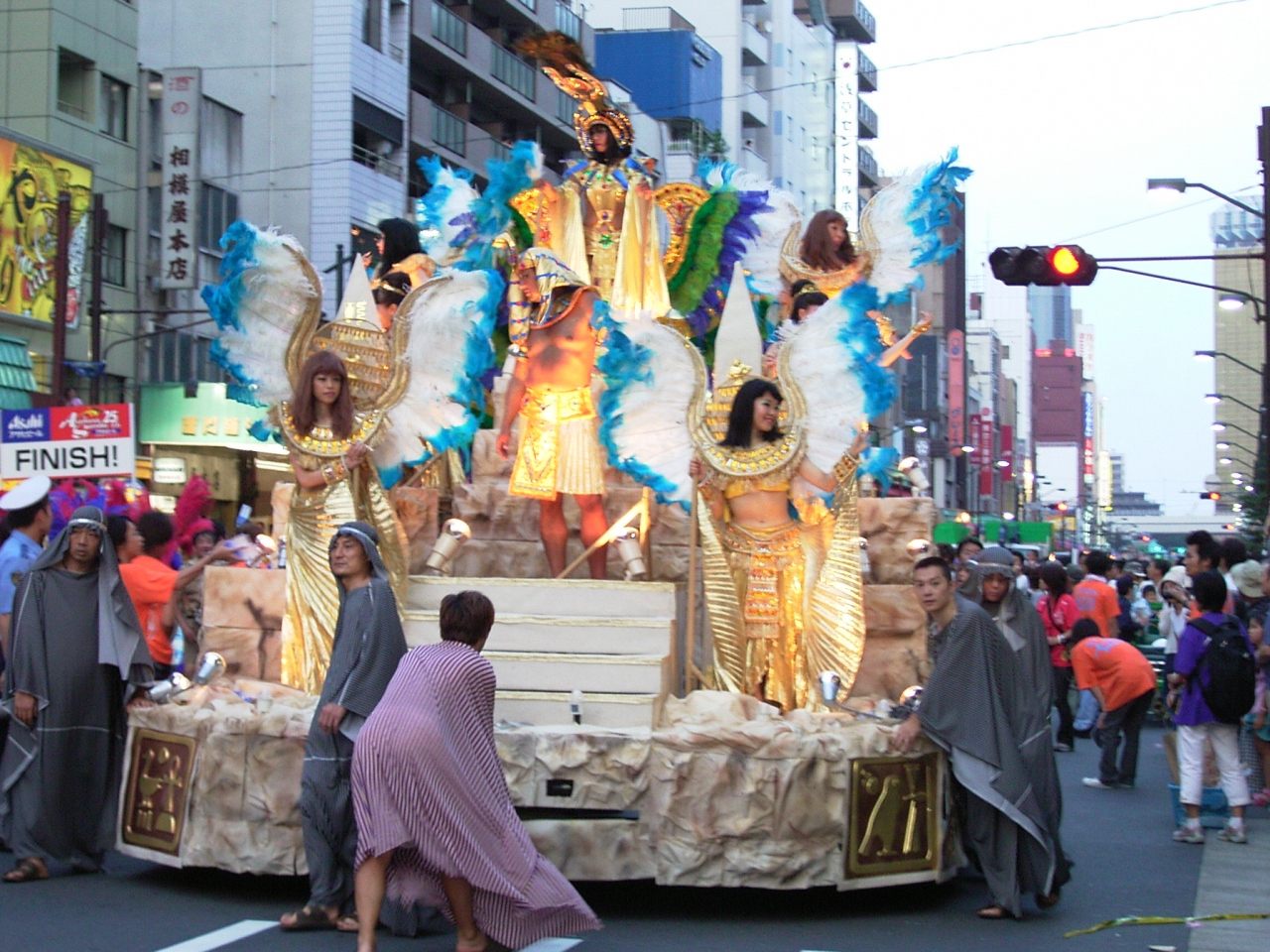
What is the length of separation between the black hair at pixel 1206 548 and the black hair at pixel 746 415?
307 cm

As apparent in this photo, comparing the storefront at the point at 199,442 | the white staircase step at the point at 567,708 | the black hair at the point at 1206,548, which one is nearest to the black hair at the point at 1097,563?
the black hair at the point at 1206,548

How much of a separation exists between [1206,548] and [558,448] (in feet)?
13.2

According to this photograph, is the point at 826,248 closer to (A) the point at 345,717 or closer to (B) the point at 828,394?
(B) the point at 828,394

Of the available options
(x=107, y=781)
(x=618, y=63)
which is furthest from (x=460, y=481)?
(x=618, y=63)

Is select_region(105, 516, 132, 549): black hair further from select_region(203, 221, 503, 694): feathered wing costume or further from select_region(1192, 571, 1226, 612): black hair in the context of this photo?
select_region(1192, 571, 1226, 612): black hair

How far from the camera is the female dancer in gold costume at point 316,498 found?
888cm

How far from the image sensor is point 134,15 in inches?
1052

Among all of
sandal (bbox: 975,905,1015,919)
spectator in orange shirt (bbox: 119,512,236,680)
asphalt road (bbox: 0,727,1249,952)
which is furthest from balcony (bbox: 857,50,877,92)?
sandal (bbox: 975,905,1015,919)

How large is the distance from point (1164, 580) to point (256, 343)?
8.09 meters

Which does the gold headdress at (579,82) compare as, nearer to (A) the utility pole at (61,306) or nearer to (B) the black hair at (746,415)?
(B) the black hair at (746,415)

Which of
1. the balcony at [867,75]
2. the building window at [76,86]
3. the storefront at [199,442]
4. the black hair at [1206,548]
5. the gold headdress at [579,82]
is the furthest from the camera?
the balcony at [867,75]

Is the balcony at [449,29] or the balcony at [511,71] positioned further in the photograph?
the balcony at [511,71]

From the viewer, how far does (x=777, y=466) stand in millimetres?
9117

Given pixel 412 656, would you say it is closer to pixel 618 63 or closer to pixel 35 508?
pixel 35 508
